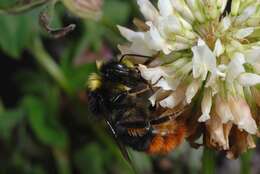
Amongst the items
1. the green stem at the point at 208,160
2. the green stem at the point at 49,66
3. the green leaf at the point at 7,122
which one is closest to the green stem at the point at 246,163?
the green stem at the point at 208,160

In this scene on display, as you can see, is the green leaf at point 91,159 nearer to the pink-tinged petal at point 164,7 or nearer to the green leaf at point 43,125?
the green leaf at point 43,125

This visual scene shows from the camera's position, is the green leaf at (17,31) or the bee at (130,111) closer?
the bee at (130,111)

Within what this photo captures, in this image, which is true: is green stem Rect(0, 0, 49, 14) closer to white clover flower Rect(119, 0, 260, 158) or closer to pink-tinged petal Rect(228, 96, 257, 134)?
white clover flower Rect(119, 0, 260, 158)

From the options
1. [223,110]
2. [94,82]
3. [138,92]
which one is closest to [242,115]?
[223,110]

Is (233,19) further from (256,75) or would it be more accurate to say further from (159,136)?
(159,136)

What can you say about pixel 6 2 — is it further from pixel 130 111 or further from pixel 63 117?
pixel 130 111

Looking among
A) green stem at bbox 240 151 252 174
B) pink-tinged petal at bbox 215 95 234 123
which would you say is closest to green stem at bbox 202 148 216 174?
pink-tinged petal at bbox 215 95 234 123
